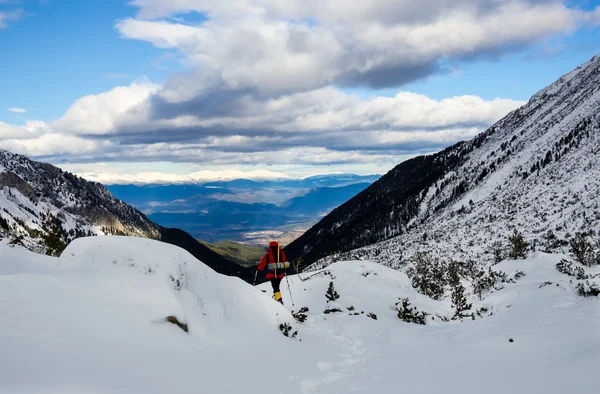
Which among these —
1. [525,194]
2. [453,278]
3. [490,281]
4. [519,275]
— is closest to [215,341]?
[519,275]

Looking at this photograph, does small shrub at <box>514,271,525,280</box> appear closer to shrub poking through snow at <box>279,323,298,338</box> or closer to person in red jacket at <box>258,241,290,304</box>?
person in red jacket at <box>258,241,290,304</box>

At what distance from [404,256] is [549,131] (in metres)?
113

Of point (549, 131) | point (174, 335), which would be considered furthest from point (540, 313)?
point (549, 131)

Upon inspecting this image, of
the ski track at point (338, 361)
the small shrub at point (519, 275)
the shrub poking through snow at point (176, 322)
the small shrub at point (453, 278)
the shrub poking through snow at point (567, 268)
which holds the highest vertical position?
the shrub poking through snow at point (176, 322)

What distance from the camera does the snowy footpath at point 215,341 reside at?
6152 mm

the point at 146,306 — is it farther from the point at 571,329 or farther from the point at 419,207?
the point at 419,207

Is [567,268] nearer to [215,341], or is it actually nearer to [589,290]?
[589,290]

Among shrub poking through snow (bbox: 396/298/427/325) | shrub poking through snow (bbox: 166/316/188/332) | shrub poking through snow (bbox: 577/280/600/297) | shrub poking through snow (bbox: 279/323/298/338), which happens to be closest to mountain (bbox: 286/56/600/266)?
shrub poking through snow (bbox: 577/280/600/297)

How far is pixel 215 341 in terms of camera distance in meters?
10.0

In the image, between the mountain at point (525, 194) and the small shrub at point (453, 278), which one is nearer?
the small shrub at point (453, 278)

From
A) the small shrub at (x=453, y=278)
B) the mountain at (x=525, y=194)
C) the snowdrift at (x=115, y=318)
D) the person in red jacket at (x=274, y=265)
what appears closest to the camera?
the snowdrift at (x=115, y=318)

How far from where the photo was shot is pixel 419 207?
19800 centimetres

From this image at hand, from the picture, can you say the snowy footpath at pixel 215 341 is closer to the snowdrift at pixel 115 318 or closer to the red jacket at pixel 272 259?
the snowdrift at pixel 115 318

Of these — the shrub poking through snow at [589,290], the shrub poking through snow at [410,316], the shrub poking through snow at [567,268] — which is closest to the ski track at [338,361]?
the shrub poking through snow at [410,316]
